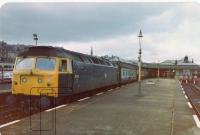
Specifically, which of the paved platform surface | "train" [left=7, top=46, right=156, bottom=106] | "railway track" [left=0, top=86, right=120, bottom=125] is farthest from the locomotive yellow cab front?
the paved platform surface

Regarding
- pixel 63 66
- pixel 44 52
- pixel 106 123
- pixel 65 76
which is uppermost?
pixel 44 52

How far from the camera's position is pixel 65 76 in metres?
18.0

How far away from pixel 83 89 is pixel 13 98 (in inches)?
229

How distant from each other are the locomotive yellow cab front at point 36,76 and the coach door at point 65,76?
1.10 ft

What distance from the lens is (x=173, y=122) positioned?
1333 cm

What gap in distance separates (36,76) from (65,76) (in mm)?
1570

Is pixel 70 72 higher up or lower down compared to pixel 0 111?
higher up

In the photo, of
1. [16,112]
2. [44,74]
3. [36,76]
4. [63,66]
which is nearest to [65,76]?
[63,66]

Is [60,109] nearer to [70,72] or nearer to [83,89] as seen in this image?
[70,72]

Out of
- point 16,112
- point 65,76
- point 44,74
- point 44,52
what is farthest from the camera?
point 65,76

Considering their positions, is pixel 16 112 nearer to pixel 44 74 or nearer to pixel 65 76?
pixel 44 74

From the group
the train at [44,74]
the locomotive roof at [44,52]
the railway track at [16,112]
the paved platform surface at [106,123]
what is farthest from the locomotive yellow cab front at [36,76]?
the paved platform surface at [106,123]

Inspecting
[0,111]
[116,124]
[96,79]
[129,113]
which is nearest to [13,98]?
[0,111]

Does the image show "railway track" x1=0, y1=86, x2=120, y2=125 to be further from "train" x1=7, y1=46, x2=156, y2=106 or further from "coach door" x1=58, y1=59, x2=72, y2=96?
"coach door" x1=58, y1=59, x2=72, y2=96
